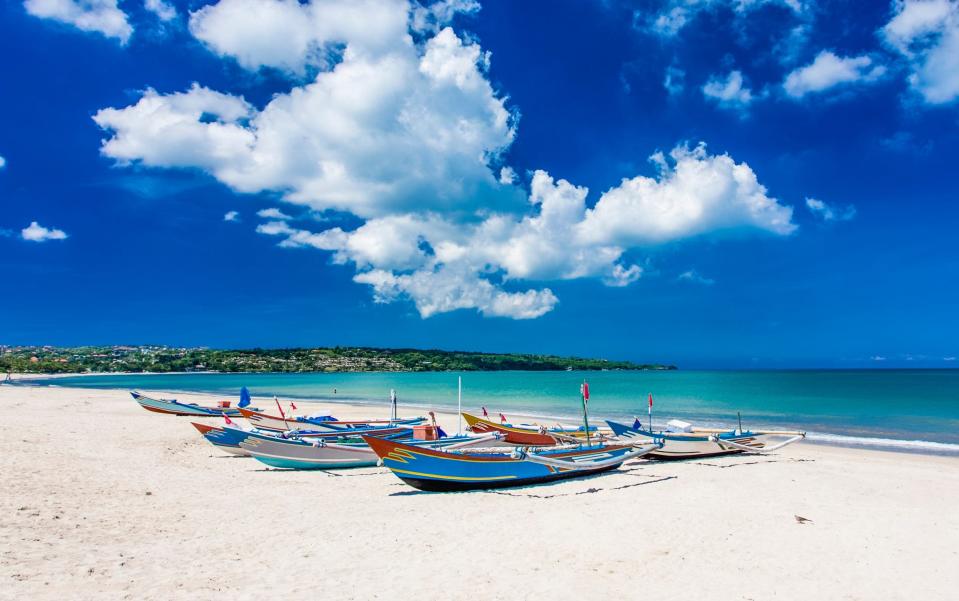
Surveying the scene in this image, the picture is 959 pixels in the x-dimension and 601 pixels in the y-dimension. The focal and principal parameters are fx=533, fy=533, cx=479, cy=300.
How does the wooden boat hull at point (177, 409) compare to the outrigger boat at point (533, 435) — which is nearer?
the outrigger boat at point (533, 435)

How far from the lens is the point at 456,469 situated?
44.5 feet

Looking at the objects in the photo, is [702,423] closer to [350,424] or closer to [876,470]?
[876,470]

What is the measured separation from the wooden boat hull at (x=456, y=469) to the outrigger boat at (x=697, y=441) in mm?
5188

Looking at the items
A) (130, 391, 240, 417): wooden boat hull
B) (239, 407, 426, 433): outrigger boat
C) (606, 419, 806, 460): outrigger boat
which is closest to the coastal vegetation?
(130, 391, 240, 417): wooden boat hull

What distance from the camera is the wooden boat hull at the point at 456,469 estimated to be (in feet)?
43.3

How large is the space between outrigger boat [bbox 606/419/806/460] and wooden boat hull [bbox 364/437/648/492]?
5.19 m

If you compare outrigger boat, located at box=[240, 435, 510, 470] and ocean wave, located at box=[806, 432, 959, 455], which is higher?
outrigger boat, located at box=[240, 435, 510, 470]

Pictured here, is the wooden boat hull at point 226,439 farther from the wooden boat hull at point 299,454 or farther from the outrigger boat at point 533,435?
the outrigger boat at point 533,435

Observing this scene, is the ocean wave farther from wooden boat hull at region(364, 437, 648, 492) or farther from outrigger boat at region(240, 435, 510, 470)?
outrigger boat at region(240, 435, 510, 470)

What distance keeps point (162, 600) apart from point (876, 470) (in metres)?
19.8

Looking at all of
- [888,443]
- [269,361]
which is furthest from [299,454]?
[269,361]

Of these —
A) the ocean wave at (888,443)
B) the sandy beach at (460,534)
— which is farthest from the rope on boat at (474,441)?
the ocean wave at (888,443)

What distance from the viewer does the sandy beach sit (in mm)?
7285

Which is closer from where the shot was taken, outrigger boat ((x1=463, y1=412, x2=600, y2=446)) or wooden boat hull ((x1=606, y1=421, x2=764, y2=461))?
wooden boat hull ((x1=606, y1=421, x2=764, y2=461))
